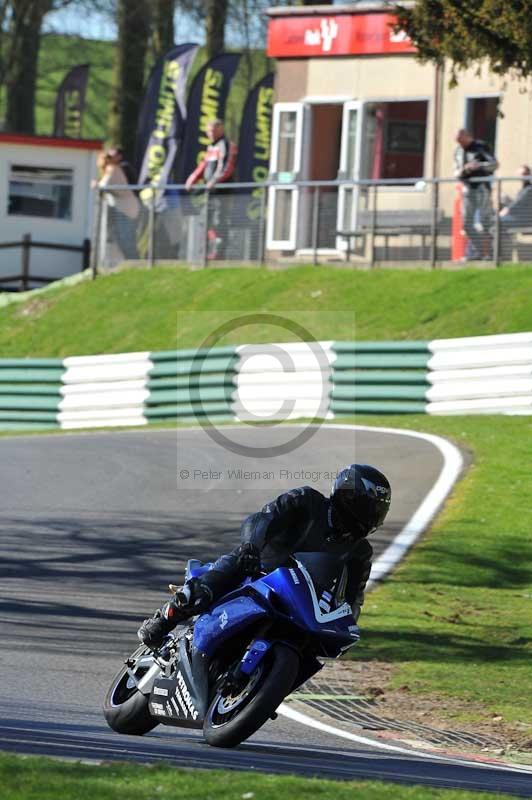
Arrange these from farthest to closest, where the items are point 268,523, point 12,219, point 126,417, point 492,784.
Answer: point 12,219
point 126,417
point 268,523
point 492,784

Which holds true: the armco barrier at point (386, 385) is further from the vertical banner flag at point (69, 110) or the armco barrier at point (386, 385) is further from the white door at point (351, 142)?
the vertical banner flag at point (69, 110)

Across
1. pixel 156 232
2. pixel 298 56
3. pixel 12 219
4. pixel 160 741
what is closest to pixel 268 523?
pixel 160 741

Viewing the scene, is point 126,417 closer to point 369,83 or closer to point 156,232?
point 156,232

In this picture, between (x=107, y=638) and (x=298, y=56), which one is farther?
(x=298, y=56)

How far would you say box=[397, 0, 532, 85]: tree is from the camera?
1670cm

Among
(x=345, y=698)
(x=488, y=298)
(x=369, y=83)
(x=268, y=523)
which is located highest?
(x=369, y=83)

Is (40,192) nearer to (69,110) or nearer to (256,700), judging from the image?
(69,110)

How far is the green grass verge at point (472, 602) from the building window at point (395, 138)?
11084 mm

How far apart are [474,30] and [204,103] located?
44.2 ft

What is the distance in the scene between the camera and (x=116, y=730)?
290 inches

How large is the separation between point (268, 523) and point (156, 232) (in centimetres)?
1943

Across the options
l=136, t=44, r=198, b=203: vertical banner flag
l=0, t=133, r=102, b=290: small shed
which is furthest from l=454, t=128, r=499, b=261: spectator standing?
l=0, t=133, r=102, b=290: small shed

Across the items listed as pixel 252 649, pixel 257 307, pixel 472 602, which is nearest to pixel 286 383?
pixel 257 307

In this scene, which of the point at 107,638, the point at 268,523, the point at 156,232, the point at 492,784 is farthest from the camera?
the point at 156,232
